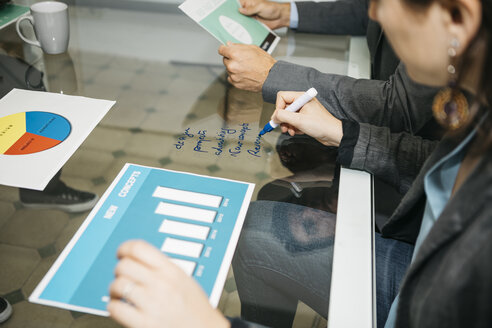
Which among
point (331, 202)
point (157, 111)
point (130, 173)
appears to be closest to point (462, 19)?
point (331, 202)

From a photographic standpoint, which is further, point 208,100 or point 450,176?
point 208,100

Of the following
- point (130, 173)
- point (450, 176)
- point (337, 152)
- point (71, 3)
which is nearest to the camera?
point (450, 176)

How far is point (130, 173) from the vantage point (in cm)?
77

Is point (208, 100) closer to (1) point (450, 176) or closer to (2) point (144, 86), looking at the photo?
(2) point (144, 86)

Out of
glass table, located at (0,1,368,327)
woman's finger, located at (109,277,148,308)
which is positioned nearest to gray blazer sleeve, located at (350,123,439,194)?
glass table, located at (0,1,368,327)

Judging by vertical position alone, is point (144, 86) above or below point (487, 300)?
below

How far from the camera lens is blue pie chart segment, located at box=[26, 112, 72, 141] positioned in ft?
2.81

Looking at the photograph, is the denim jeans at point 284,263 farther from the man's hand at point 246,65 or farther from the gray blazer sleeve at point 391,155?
the man's hand at point 246,65

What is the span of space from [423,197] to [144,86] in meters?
0.69

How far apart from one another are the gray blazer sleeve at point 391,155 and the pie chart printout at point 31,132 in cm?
57

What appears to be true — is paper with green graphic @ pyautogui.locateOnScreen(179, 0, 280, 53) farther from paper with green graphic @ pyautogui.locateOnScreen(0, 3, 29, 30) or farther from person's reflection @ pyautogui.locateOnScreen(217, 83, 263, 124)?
paper with green graphic @ pyautogui.locateOnScreen(0, 3, 29, 30)

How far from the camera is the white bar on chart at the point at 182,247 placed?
625mm

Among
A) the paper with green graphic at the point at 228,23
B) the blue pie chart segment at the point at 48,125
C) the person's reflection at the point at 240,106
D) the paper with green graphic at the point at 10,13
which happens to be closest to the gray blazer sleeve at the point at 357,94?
the person's reflection at the point at 240,106

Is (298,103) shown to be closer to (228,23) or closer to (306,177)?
(306,177)
